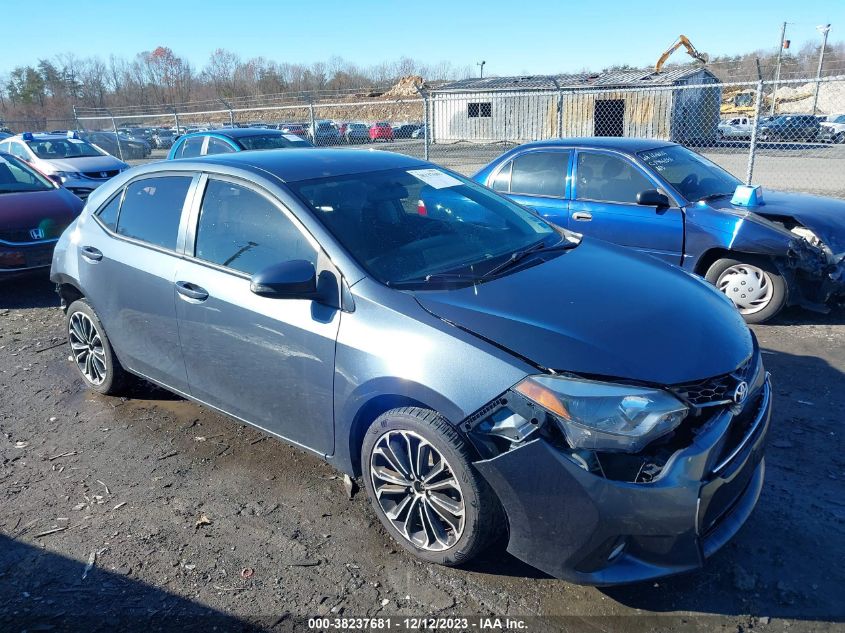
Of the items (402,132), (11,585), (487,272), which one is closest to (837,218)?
(487,272)

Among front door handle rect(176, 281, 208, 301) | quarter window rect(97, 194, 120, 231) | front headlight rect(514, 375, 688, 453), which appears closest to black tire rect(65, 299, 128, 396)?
quarter window rect(97, 194, 120, 231)

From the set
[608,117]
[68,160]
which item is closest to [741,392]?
[68,160]

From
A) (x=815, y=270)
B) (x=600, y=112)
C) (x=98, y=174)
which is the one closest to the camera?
(x=815, y=270)

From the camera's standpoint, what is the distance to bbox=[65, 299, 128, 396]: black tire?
445 cm

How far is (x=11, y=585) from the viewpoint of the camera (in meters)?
2.84

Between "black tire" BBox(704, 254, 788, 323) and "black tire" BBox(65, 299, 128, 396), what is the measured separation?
16.4 feet

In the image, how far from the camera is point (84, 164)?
13.4m

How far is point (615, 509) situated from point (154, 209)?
3.22 meters

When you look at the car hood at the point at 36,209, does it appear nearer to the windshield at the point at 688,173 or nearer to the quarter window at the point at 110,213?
the quarter window at the point at 110,213

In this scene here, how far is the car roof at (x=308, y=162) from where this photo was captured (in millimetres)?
3486

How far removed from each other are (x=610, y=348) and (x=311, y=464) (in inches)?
79.1

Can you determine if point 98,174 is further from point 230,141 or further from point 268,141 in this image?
point 268,141

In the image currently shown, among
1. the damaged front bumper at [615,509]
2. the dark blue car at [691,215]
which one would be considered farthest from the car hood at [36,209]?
the damaged front bumper at [615,509]

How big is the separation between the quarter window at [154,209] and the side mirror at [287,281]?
3.82ft
